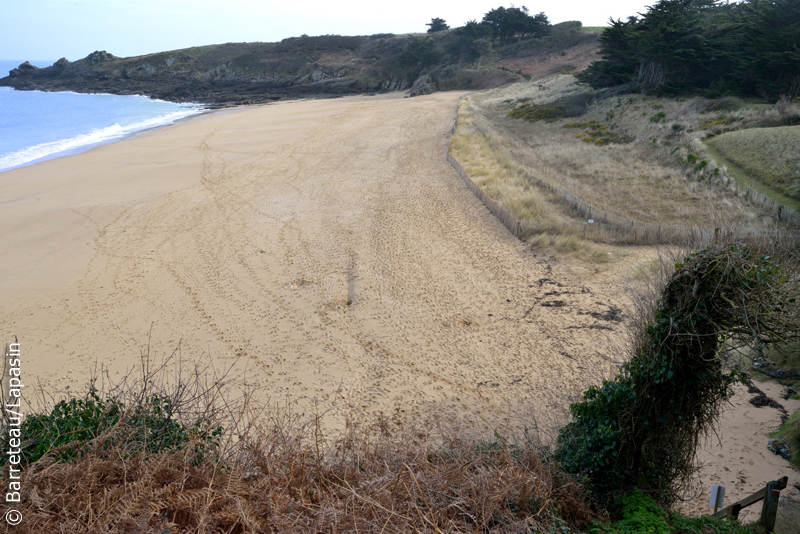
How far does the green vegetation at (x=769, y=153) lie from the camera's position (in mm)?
15047

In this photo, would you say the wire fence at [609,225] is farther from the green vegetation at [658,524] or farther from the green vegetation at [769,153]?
the green vegetation at [658,524]

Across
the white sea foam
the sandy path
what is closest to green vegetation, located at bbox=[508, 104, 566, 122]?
the sandy path

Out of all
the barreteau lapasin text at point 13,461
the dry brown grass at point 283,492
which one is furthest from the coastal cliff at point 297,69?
the barreteau lapasin text at point 13,461

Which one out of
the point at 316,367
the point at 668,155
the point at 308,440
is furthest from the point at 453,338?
the point at 668,155

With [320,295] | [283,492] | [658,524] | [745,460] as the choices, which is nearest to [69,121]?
[320,295]

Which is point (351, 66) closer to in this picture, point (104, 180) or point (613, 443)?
point (104, 180)

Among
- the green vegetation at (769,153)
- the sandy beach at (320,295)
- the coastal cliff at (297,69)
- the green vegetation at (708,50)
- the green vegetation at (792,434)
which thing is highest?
the coastal cliff at (297,69)

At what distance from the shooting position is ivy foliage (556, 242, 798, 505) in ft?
14.1

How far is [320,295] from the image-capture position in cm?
1033

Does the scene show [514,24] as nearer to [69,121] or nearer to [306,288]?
[69,121]

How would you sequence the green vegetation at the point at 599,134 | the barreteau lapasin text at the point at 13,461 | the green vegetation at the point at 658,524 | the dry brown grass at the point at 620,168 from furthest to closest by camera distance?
the green vegetation at the point at 599,134
the dry brown grass at the point at 620,168
the green vegetation at the point at 658,524
the barreteau lapasin text at the point at 13,461

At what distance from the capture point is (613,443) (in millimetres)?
5215

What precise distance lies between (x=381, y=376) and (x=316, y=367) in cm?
113

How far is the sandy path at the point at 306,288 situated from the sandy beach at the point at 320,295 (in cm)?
4
